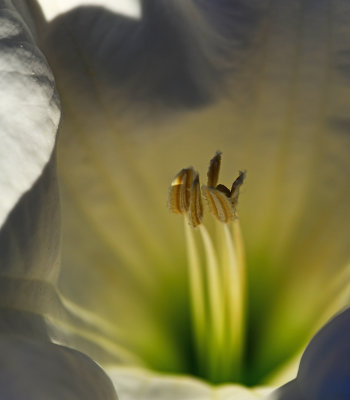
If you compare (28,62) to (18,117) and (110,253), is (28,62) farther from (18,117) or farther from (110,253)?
(110,253)

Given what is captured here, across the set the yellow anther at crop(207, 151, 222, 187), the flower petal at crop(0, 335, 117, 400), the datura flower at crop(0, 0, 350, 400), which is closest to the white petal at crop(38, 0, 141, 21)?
the datura flower at crop(0, 0, 350, 400)

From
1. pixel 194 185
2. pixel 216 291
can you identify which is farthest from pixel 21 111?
pixel 216 291

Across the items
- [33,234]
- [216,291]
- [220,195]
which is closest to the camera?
[33,234]

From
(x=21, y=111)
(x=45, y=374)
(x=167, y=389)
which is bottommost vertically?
(x=167, y=389)

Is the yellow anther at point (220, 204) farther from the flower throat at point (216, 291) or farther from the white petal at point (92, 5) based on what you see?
the white petal at point (92, 5)

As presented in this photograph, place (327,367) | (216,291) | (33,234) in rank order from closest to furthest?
1. (327,367)
2. (33,234)
3. (216,291)

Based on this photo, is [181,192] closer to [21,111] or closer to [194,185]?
[194,185]

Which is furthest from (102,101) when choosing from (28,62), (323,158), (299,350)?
(299,350)

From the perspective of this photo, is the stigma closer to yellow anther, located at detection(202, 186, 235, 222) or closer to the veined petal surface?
yellow anther, located at detection(202, 186, 235, 222)
